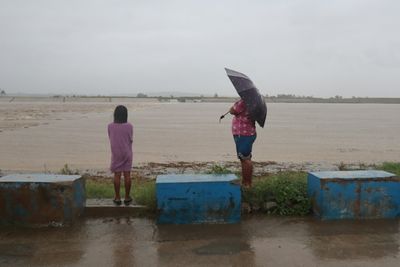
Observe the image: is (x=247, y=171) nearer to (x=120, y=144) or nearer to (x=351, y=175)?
(x=351, y=175)

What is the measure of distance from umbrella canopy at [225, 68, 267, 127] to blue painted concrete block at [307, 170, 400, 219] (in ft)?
3.96

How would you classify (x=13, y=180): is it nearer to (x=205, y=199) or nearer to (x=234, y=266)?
(x=205, y=199)

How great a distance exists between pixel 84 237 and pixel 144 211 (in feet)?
3.62

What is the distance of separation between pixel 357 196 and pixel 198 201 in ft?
6.96

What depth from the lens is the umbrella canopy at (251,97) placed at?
6414 mm

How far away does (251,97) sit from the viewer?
21.2ft

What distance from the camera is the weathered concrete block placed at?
5648 millimetres

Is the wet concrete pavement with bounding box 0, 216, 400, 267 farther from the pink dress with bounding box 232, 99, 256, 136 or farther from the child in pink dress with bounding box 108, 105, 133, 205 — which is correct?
the pink dress with bounding box 232, 99, 256, 136

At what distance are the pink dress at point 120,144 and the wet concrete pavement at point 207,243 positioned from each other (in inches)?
33.2

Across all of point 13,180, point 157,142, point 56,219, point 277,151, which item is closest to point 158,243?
point 56,219

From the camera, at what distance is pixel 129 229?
5578 millimetres

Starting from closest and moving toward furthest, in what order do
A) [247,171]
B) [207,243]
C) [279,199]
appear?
[207,243] < [279,199] < [247,171]

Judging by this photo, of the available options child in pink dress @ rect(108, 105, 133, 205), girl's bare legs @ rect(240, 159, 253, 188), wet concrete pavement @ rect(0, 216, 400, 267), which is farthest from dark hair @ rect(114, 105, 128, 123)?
girl's bare legs @ rect(240, 159, 253, 188)

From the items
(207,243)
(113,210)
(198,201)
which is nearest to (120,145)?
(113,210)
